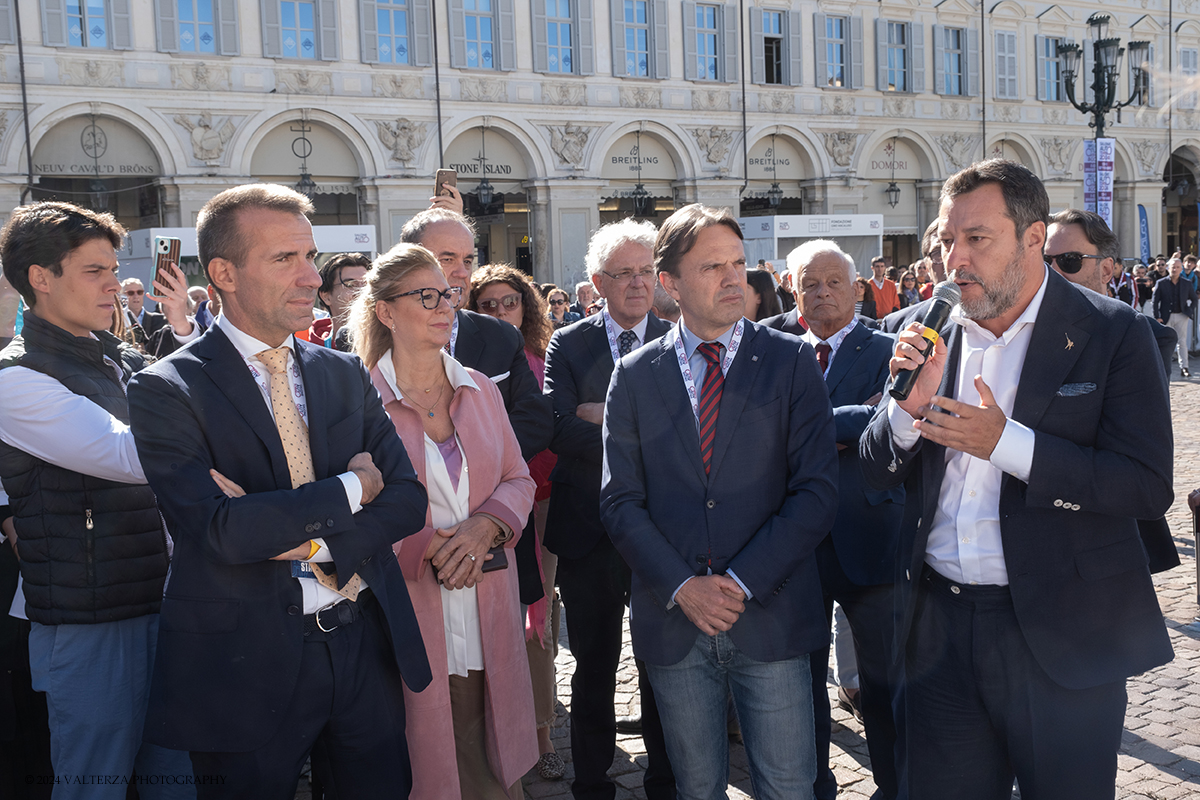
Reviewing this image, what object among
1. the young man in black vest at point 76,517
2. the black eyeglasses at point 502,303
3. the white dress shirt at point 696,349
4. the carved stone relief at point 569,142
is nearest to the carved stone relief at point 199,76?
the carved stone relief at point 569,142

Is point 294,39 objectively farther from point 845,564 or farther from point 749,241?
point 845,564

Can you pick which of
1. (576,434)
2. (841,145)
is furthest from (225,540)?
(841,145)

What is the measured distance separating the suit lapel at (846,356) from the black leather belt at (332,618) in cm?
209

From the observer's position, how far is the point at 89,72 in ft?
62.3

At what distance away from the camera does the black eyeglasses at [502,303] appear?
16.1ft

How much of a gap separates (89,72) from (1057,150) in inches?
1052

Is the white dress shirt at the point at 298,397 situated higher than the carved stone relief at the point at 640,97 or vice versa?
the carved stone relief at the point at 640,97

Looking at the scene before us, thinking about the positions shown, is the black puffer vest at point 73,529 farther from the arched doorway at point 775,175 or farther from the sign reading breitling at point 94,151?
the arched doorway at point 775,175

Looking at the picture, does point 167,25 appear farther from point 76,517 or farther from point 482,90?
point 76,517

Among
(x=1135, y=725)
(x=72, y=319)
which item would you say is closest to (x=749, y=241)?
(x=1135, y=725)

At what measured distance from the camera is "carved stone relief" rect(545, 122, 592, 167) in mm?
23734

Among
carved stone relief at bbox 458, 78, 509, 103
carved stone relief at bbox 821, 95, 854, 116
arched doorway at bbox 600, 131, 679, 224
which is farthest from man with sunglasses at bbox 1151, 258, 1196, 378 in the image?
carved stone relief at bbox 458, 78, 509, 103

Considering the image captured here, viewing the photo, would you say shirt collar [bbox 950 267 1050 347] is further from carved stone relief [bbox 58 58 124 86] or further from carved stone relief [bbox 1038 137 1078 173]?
carved stone relief [bbox 1038 137 1078 173]

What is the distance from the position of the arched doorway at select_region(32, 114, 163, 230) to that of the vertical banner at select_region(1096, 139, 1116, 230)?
1714 centimetres
